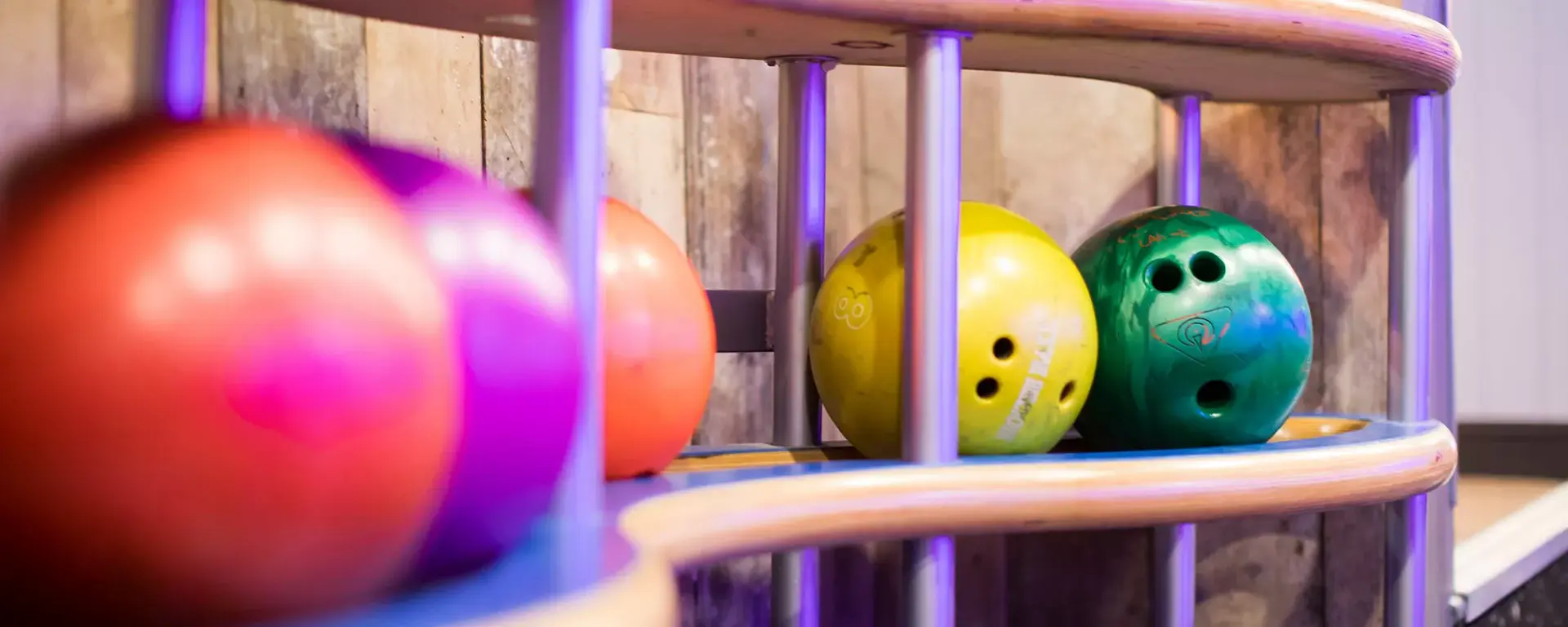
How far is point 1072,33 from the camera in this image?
111 cm

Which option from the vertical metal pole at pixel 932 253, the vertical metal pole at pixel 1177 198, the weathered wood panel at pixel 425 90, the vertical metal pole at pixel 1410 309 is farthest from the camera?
the vertical metal pole at pixel 1177 198

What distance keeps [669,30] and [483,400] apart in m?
0.59

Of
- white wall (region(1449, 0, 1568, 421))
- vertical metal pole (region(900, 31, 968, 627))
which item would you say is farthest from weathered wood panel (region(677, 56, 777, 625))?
white wall (region(1449, 0, 1568, 421))

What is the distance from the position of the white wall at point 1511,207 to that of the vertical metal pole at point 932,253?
1.94 metres

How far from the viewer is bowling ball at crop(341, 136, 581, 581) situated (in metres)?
0.61

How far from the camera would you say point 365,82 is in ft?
3.94

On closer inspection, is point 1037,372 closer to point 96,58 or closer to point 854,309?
point 854,309

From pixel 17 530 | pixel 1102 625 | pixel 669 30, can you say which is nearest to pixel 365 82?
pixel 669 30

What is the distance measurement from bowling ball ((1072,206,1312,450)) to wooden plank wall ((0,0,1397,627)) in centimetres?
46

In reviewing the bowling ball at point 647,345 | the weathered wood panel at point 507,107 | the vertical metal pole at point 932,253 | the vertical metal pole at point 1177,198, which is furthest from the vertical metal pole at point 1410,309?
the weathered wood panel at point 507,107

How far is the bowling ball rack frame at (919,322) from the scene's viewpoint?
0.73m

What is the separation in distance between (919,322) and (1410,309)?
30.0 inches

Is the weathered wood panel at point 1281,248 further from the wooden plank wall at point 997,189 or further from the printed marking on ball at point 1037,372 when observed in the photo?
the printed marking on ball at point 1037,372

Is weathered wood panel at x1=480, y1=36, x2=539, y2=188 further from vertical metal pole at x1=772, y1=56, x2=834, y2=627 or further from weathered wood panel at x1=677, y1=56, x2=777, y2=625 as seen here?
vertical metal pole at x1=772, y1=56, x2=834, y2=627
